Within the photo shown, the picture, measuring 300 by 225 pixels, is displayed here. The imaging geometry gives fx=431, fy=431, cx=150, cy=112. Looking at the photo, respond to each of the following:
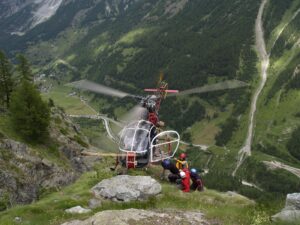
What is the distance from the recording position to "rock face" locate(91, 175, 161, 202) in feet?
88.2

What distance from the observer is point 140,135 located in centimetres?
3500

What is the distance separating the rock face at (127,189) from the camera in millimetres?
26875

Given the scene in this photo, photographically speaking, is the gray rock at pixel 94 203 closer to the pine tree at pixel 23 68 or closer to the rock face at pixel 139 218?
the rock face at pixel 139 218

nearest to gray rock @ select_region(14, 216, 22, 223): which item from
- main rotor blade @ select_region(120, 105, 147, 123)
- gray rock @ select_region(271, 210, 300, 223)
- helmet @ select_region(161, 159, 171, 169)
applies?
helmet @ select_region(161, 159, 171, 169)

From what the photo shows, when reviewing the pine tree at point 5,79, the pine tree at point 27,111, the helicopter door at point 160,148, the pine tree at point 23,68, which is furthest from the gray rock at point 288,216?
the pine tree at point 23,68

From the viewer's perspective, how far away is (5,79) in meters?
81.6

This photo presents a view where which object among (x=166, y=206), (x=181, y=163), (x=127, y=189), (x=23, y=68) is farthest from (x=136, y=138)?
(x=23, y=68)

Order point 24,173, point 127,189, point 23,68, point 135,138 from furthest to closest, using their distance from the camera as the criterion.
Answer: point 23,68, point 24,173, point 135,138, point 127,189

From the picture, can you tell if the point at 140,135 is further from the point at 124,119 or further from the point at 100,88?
the point at 100,88

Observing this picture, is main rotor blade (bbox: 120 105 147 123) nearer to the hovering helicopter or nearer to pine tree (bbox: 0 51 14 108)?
the hovering helicopter

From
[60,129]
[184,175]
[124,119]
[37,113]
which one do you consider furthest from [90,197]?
[60,129]

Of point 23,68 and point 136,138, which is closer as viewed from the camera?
point 136,138

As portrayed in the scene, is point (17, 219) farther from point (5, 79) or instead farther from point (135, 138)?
point (5, 79)

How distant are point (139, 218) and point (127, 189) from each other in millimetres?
6645
